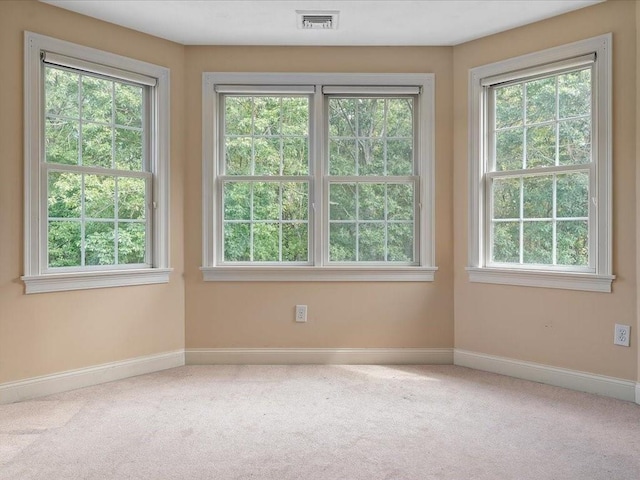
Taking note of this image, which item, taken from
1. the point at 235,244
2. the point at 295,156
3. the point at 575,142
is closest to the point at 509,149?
the point at 575,142

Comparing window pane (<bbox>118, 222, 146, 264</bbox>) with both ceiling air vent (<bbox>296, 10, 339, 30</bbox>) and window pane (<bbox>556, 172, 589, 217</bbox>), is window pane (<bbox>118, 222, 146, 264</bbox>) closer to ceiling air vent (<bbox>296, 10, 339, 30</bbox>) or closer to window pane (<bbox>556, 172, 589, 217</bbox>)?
ceiling air vent (<bbox>296, 10, 339, 30</bbox>)

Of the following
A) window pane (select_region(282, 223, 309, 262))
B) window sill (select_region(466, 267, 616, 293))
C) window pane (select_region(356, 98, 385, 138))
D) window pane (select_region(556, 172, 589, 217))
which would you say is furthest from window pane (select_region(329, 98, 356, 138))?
window pane (select_region(556, 172, 589, 217))

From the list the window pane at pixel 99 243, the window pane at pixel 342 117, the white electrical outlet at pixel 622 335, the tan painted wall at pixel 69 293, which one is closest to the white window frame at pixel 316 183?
the window pane at pixel 342 117

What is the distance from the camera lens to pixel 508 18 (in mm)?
3521

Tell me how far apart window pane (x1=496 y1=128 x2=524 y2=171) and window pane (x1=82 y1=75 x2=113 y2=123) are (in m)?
2.90

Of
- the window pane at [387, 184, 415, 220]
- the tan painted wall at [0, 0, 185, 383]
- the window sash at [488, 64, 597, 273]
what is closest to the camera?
the tan painted wall at [0, 0, 185, 383]

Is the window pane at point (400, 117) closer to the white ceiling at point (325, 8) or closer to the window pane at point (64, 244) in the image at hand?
the white ceiling at point (325, 8)

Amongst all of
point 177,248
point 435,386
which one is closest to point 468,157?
point 435,386

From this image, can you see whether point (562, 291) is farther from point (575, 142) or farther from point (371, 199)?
point (371, 199)

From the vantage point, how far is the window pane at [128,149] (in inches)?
146

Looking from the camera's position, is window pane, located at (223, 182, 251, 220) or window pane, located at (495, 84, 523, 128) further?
window pane, located at (223, 182, 251, 220)

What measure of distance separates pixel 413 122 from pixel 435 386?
2.05 meters

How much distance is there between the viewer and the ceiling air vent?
3416 mm

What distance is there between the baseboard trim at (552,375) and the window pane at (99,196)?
286cm
